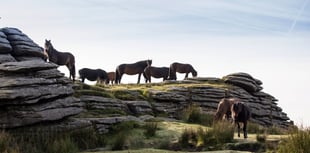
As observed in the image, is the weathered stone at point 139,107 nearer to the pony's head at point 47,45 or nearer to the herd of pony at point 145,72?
the herd of pony at point 145,72

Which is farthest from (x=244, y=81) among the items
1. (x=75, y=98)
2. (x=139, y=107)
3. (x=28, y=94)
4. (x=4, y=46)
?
(x=28, y=94)

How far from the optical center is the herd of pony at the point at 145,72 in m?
19.4

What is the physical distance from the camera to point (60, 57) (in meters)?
25.1

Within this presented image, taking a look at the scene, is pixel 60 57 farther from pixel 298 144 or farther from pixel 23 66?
pixel 298 144

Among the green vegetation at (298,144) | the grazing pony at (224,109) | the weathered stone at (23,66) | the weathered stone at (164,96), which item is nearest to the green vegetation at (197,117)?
the grazing pony at (224,109)

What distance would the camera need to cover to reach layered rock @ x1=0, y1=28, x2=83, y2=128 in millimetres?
16062

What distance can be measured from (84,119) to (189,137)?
408cm

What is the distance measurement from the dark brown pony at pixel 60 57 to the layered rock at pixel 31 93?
458cm

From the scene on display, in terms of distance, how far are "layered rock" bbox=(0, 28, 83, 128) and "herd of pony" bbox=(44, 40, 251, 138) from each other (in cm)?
556

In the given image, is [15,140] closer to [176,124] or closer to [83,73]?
[176,124]

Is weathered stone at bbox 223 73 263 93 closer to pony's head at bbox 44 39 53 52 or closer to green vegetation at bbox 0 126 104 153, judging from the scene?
pony's head at bbox 44 39 53 52

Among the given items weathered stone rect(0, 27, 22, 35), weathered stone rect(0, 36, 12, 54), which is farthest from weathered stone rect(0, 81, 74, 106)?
weathered stone rect(0, 27, 22, 35)

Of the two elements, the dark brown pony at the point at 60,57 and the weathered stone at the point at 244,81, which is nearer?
the dark brown pony at the point at 60,57

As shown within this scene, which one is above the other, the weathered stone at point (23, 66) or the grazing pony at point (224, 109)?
the weathered stone at point (23, 66)
